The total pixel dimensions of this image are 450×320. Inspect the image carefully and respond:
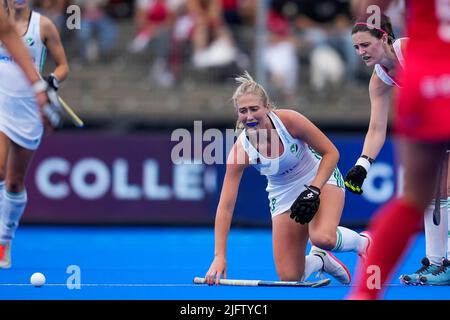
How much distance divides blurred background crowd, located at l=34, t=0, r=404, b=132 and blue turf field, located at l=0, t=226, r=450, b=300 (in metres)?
2.08

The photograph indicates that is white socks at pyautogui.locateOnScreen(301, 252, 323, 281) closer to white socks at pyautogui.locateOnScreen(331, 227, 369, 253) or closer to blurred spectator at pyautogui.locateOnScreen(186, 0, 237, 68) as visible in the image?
white socks at pyautogui.locateOnScreen(331, 227, 369, 253)

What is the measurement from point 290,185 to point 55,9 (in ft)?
Answer: 22.2

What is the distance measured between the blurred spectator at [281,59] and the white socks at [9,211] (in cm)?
610

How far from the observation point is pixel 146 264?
8641mm

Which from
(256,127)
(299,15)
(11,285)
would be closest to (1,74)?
(11,285)

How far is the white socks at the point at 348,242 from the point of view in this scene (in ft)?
22.1

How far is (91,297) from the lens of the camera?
6.03m

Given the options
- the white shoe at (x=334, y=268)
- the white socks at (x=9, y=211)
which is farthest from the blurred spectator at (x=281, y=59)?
the white shoe at (x=334, y=268)

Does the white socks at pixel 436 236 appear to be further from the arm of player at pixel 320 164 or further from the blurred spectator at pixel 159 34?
the blurred spectator at pixel 159 34

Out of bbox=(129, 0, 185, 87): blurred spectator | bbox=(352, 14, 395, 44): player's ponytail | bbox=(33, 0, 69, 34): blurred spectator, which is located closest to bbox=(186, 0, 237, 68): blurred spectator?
bbox=(129, 0, 185, 87): blurred spectator

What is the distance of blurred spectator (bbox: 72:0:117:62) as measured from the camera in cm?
1316
